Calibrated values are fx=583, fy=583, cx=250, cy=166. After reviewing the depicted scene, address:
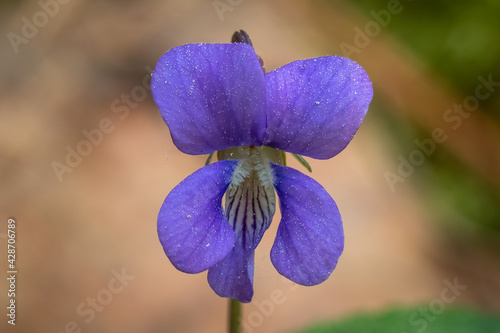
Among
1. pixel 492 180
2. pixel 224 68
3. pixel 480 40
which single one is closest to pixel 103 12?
pixel 480 40

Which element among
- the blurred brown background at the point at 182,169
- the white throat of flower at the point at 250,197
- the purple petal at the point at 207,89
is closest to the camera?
the purple petal at the point at 207,89

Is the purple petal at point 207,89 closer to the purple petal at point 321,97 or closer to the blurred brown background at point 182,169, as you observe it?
the purple petal at point 321,97

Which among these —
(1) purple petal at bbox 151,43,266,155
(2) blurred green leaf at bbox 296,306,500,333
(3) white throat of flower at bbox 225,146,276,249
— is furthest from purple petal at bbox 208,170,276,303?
(2) blurred green leaf at bbox 296,306,500,333

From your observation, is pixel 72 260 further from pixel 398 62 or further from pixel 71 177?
pixel 398 62

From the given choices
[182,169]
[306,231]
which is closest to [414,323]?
[306,231]

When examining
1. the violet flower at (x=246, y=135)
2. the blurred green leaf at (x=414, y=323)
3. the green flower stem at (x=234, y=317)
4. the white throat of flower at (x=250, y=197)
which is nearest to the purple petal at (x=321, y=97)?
the violet flower at (x=246, y=135)

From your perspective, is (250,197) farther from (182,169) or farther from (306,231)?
(182,169)
